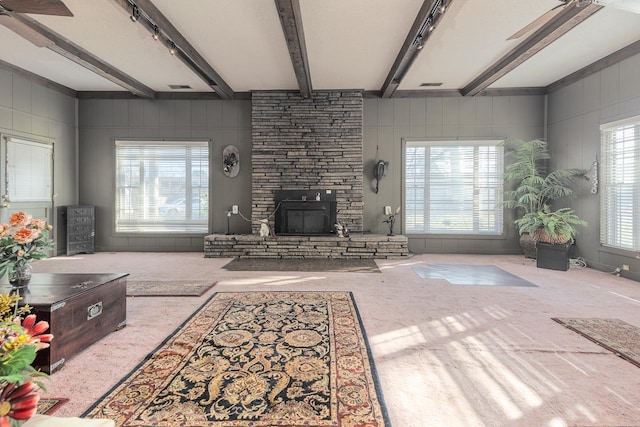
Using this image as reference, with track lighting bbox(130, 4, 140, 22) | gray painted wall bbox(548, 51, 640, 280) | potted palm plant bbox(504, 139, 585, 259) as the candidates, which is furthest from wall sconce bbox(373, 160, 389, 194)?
track lighting bbox(130, 4, 140, 22)

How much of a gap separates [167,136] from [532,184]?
7032 mm

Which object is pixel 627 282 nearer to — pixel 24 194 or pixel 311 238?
pixel 311 238

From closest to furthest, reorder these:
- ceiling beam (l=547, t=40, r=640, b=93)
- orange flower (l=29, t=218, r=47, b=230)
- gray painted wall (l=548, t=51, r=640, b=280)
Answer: orange flower (l=29, t=218, r=47, b=230)
ceiling beam (l=547, t=40, r=640, b=93)
gray painted wall (l=548, t=51, r=640, b=280)

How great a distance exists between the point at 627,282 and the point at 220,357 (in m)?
5.23

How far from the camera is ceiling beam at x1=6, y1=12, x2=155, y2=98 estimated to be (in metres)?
3.85

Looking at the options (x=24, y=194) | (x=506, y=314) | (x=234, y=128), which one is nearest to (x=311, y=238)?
(x=234, y=128)

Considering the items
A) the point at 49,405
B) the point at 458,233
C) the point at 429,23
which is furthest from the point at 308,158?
the point at 49,405

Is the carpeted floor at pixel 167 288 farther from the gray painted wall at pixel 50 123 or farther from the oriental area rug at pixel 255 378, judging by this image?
the gray painted wall at pixel 50 123

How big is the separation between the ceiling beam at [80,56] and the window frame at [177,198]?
102cm

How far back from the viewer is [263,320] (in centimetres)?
293

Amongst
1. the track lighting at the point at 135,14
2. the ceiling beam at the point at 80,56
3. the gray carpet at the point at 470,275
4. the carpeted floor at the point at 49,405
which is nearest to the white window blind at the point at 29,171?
the ceiling beam at the point at 80,56

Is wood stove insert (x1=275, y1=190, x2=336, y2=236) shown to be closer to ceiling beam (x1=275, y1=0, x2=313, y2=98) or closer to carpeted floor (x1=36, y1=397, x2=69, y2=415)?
ceiling beam (x1=275, y1=0, x2=313, y2=98)

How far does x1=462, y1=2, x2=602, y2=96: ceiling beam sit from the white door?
7790 mm

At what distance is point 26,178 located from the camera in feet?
18.4
